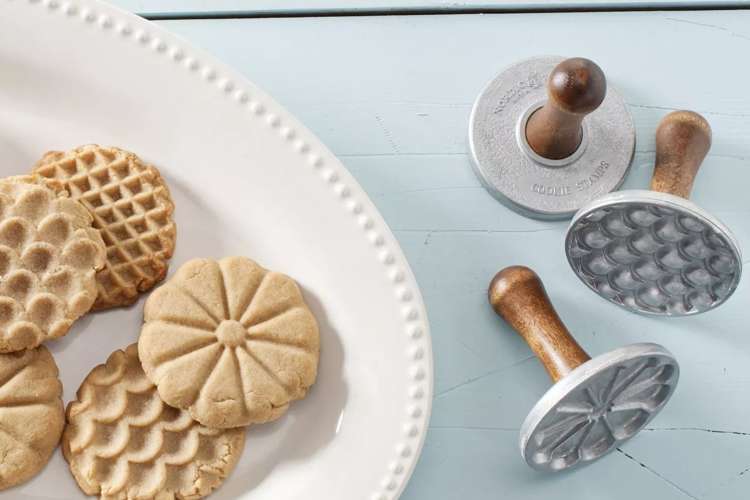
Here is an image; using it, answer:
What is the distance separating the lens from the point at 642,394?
100cm

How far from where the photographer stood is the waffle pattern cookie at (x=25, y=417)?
2.90 ft

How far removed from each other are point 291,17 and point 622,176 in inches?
16.4

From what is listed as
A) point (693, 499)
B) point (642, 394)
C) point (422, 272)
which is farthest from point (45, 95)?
point (693, 499)

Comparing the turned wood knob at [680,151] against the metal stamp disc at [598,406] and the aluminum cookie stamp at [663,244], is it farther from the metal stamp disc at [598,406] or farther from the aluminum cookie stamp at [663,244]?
the metal stamp disc at [598,406]

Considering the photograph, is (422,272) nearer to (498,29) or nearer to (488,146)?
(488,146)

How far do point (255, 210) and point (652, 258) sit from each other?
0.42 metres

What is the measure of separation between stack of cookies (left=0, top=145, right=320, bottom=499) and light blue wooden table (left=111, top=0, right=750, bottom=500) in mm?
186

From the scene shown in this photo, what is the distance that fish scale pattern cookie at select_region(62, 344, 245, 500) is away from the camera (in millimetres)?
918

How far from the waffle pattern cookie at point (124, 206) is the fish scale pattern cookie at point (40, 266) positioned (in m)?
0.05

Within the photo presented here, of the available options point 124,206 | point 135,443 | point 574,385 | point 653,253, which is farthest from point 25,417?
point 653,253

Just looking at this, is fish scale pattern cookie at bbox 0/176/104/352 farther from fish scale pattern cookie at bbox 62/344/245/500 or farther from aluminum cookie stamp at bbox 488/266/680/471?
aluminum cookie stamp at bbox 488/266/680/471

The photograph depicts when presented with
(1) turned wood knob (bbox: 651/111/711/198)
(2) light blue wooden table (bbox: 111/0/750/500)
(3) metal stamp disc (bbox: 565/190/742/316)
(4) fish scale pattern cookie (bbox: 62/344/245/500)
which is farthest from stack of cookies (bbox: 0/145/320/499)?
(1) turned wood knob (bbox: 651/111/711/198)

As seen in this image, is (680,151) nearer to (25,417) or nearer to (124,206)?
(124,206)

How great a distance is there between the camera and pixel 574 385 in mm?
899
